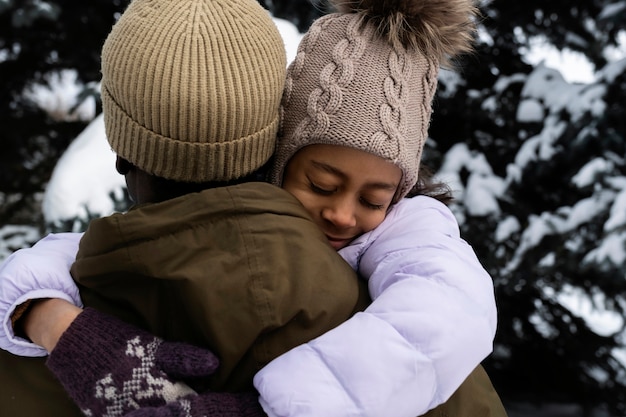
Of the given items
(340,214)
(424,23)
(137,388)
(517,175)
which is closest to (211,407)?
(137,388)

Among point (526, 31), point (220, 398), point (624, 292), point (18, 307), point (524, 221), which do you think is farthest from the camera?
point (526, 31)

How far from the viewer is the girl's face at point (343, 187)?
1597mm

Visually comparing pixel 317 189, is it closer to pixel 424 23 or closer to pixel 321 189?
pixel 321 189

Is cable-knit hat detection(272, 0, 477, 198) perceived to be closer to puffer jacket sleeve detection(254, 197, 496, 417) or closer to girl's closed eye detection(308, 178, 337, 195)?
girl's closed eye detection(308, 178, 337, 195)

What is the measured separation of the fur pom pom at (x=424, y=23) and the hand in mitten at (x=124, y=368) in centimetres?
95

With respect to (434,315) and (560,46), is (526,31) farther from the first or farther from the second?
(434,315)

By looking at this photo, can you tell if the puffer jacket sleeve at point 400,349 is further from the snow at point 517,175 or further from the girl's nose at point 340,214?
the snow at point 517,175

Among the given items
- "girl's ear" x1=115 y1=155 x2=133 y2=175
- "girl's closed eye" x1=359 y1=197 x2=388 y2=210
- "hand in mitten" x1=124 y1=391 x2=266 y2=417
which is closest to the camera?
"hand in mitten" x1=124 y1=391 x2=266 y2=417

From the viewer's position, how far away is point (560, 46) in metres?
4.62

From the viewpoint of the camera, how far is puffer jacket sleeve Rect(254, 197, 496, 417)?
1109 millimetres

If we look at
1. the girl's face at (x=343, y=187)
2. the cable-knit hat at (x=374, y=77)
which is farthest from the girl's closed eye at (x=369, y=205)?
the cable-knit hat at (x=374, y=77)

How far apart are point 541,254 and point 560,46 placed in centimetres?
187

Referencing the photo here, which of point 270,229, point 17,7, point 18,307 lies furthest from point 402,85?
point 17,7

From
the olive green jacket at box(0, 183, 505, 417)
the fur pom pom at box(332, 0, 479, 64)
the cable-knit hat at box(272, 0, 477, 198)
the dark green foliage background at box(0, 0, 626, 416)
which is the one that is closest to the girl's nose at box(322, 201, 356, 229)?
the cable-knit hat at box(272, 0, 477, 198)
